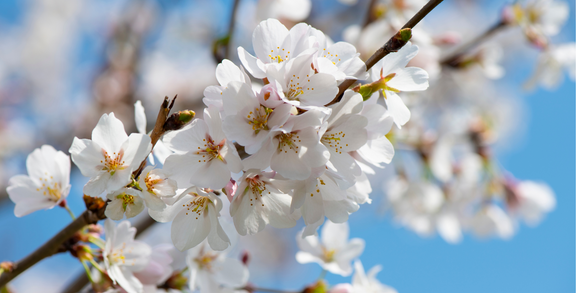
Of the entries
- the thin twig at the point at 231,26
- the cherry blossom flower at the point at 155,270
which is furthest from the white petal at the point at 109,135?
the thin twig at the point at 231,26

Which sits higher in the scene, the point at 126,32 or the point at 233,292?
the point at 126,32

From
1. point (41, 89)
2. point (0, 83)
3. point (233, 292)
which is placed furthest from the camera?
point (41, 89)

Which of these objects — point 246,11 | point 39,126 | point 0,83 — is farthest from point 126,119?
point 0,83

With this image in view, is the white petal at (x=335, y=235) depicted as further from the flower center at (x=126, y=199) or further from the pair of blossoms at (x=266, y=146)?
the flower center at (x=126, y=199)

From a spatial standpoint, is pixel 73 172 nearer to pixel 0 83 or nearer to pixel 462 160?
pixel 462 160

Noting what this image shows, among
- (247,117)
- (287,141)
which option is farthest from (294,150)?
(247,117)

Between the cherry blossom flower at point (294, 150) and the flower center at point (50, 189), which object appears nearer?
the cherry blossom flower at point (294, 150)
